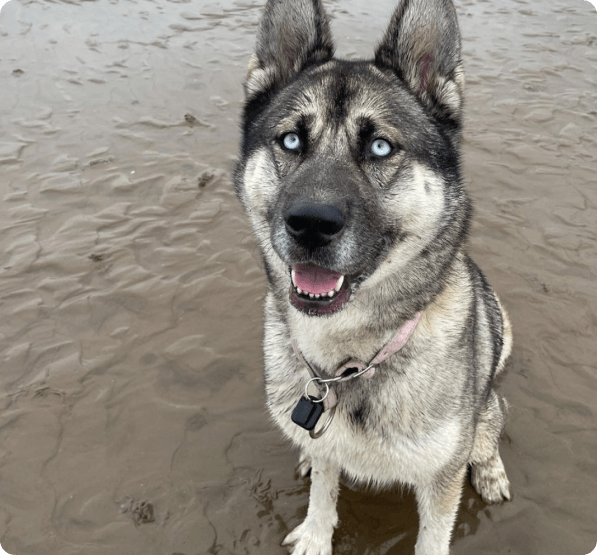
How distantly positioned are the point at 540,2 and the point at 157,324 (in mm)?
13888

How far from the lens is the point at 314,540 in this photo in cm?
299

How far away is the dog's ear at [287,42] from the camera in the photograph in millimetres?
2555

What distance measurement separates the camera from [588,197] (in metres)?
6.04

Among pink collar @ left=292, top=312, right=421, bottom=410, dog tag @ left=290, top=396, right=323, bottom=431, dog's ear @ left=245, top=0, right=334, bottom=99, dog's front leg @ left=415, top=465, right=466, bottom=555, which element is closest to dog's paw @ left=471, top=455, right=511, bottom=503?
dog's front leg @ left=415, top=465, right=466, bottom=555

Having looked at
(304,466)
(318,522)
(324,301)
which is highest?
(324,301)

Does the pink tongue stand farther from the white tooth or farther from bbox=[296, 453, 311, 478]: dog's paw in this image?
bbox=[296, 453, 311, 478]: dog's paw

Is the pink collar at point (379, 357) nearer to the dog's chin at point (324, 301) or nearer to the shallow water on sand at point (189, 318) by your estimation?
the dog's chin at point (324, 301)

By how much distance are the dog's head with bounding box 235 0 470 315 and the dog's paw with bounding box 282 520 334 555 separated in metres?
1.58

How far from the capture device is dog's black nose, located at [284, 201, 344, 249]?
6.52ft

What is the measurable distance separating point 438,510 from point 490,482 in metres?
0.84

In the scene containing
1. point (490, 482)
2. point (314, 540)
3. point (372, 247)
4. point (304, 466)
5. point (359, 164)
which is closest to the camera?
point (372, 247)

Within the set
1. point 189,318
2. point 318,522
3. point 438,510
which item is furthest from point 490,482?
point 189,318

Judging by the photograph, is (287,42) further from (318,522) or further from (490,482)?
(490,482)

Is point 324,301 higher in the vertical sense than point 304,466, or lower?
higher
